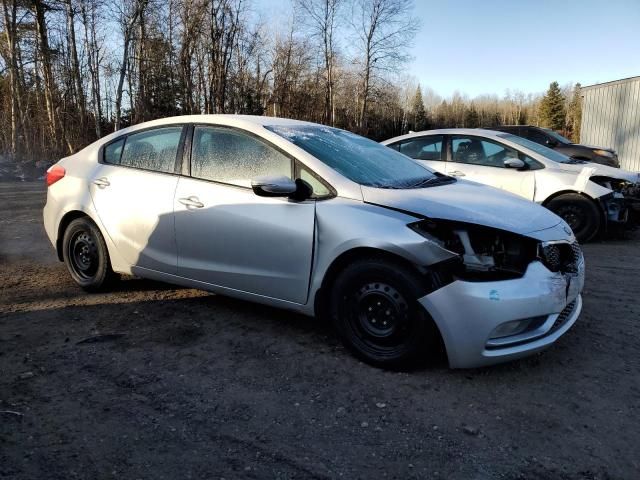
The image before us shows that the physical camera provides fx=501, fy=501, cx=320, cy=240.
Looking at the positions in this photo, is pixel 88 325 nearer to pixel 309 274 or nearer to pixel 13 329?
pixel 13 329

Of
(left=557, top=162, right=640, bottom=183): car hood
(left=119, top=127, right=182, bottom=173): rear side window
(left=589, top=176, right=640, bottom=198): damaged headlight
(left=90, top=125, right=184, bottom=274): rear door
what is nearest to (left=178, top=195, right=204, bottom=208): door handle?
(left=90, top=125, right=184, bottom=274): rear door

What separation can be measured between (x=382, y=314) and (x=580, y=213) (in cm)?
505

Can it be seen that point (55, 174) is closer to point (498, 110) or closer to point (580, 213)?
point (580, 213)

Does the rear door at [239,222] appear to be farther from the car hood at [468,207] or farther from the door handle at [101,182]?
the door handle at [101,182]

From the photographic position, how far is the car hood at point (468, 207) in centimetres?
297

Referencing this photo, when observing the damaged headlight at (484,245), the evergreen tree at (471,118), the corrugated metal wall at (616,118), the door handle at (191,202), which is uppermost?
the evergreen tree at (471,118)

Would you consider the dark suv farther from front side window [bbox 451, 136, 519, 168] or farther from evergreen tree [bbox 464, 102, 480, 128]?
evergreen tree [bbox 464, 102, 480, 128]

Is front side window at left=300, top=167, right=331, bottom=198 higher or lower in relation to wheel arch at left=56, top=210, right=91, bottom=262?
higher

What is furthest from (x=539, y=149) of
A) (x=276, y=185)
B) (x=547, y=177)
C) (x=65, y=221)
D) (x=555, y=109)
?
(x=555, y=109)

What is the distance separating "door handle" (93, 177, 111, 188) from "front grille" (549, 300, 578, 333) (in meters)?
3.54

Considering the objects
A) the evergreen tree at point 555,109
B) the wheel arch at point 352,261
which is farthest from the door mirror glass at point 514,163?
the evergreen tree at point 555,109

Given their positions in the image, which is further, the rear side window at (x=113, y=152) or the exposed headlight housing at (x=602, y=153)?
the exposed headlight housing at (x=602, y=153)

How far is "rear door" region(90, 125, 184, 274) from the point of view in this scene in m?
3.90

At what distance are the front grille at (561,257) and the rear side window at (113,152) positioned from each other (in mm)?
3419
